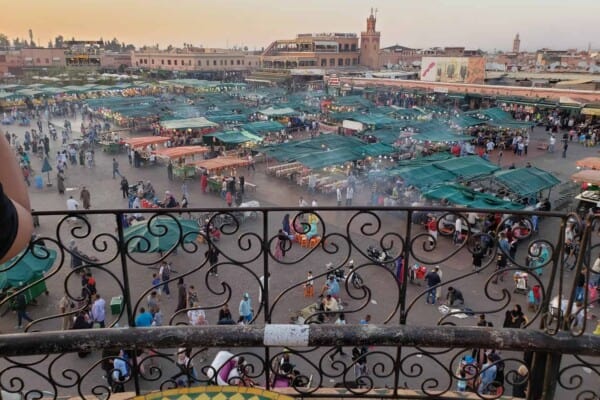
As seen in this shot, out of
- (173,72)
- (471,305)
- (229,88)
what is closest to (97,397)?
(471,305)

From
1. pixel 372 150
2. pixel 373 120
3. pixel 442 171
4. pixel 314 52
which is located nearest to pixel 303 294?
pixel 442 171

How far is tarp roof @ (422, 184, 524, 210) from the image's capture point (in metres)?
13.4

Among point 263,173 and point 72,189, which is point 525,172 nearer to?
point 263,173

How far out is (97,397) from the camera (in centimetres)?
270

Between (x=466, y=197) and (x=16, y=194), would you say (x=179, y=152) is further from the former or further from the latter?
(x=16, y=194)

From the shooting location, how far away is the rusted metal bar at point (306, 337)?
89.4 inches

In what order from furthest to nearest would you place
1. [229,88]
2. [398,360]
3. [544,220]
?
[229,88], [544,220], [398,360]

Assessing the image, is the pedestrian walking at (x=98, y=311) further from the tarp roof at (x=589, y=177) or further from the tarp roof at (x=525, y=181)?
the tarp roof at (x=589, y=177)

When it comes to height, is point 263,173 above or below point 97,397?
below

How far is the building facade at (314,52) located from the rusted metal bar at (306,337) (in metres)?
75.5

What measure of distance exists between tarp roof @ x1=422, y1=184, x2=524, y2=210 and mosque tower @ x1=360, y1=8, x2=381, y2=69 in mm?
73901

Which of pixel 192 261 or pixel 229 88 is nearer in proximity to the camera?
pixel 192 261

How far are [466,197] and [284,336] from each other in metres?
12.8

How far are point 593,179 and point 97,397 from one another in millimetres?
16773
